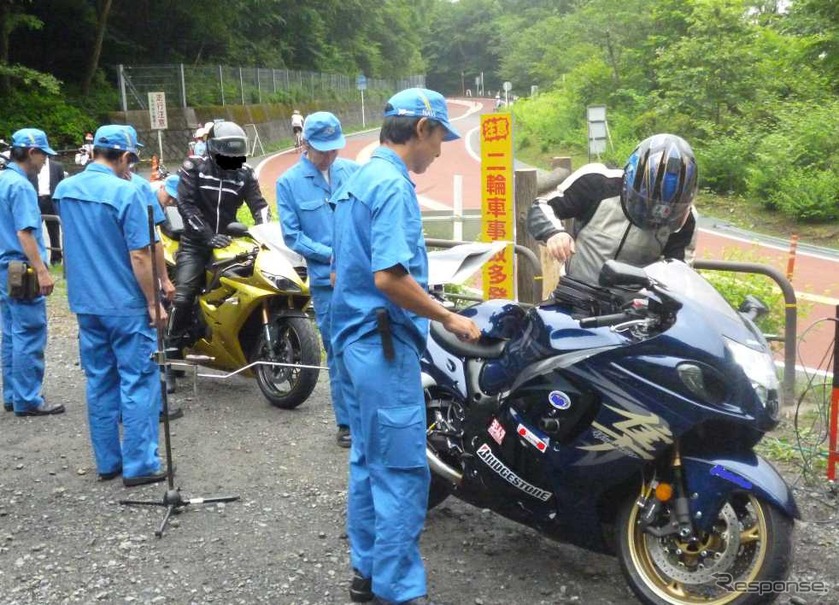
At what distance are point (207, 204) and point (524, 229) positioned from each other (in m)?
2.69

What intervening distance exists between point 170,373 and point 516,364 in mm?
4228

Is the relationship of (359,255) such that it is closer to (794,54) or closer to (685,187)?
(685,187)

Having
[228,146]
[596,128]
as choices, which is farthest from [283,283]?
[596,128]

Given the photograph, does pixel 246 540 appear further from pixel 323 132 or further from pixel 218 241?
pixel 218 241

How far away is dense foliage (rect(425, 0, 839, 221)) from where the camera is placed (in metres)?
18.9

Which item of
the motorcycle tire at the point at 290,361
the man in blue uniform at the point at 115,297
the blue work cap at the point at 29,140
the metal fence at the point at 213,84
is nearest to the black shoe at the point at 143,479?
the man in blue uniform at the point at 115,297

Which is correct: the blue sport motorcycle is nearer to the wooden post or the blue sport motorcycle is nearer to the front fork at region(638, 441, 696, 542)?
the front fork at region(638, 441, 696, 542)

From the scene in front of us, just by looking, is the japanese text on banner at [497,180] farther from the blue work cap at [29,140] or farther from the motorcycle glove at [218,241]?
the blue work cap at [29,140]

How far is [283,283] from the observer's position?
6184 millimetres

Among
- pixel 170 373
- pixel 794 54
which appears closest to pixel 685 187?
pixel 170 373

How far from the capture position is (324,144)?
5582 mm

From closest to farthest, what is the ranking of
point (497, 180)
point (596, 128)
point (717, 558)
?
point (717, 558), point (497, 180), point (596, 128)

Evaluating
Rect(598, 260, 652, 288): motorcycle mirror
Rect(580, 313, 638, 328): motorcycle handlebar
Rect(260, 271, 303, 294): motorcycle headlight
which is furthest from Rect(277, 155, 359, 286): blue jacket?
Rect(598, 260, 652, 288): motorcycle mirror

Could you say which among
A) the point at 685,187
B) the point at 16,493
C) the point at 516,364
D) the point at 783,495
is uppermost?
the point at 685,187
